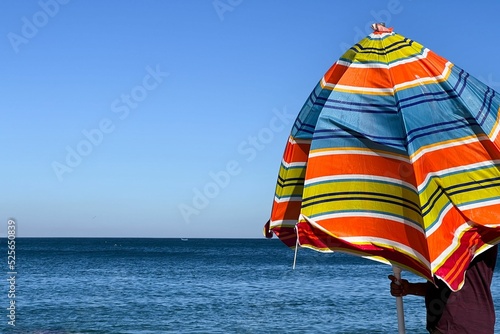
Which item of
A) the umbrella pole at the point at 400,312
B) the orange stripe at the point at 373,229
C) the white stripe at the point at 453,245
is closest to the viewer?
the white stripe at the point at 453,245

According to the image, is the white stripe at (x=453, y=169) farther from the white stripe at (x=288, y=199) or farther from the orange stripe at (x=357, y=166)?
the white stripe at (x=288, y=199)

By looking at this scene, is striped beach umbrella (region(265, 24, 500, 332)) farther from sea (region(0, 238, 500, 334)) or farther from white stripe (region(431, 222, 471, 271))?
sea (region(0, 238, 500, 334))

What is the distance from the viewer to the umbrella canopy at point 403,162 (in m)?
3.63

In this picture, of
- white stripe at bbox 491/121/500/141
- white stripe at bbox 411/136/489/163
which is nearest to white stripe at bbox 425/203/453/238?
white stripe at bbox 411/136/489/163

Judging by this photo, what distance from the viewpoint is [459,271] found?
11.7 ft

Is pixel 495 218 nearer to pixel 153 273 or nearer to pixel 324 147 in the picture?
pixel 324 147

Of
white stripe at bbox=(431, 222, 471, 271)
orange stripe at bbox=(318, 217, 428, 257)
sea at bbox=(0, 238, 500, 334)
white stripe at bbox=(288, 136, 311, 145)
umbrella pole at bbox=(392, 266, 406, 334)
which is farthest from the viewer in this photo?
sea at bbox=(0, 238, 500, 334)

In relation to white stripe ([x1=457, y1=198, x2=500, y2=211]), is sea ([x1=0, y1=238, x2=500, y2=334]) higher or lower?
lower

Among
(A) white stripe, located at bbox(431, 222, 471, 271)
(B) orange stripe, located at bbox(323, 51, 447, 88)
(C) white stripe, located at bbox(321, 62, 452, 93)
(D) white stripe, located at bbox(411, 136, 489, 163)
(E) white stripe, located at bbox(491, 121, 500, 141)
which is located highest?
(B) orange stripe, located at bbox(323, 51, 447, 88)

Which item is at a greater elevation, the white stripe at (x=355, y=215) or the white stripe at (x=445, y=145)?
the white stripe at (x=445, y=145)

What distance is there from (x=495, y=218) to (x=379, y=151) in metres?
0.68

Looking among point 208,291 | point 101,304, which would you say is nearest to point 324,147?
point 101,304

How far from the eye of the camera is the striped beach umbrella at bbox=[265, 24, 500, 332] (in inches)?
143

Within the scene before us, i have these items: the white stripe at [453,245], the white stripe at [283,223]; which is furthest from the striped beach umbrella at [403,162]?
the white stripe at [283,223]
